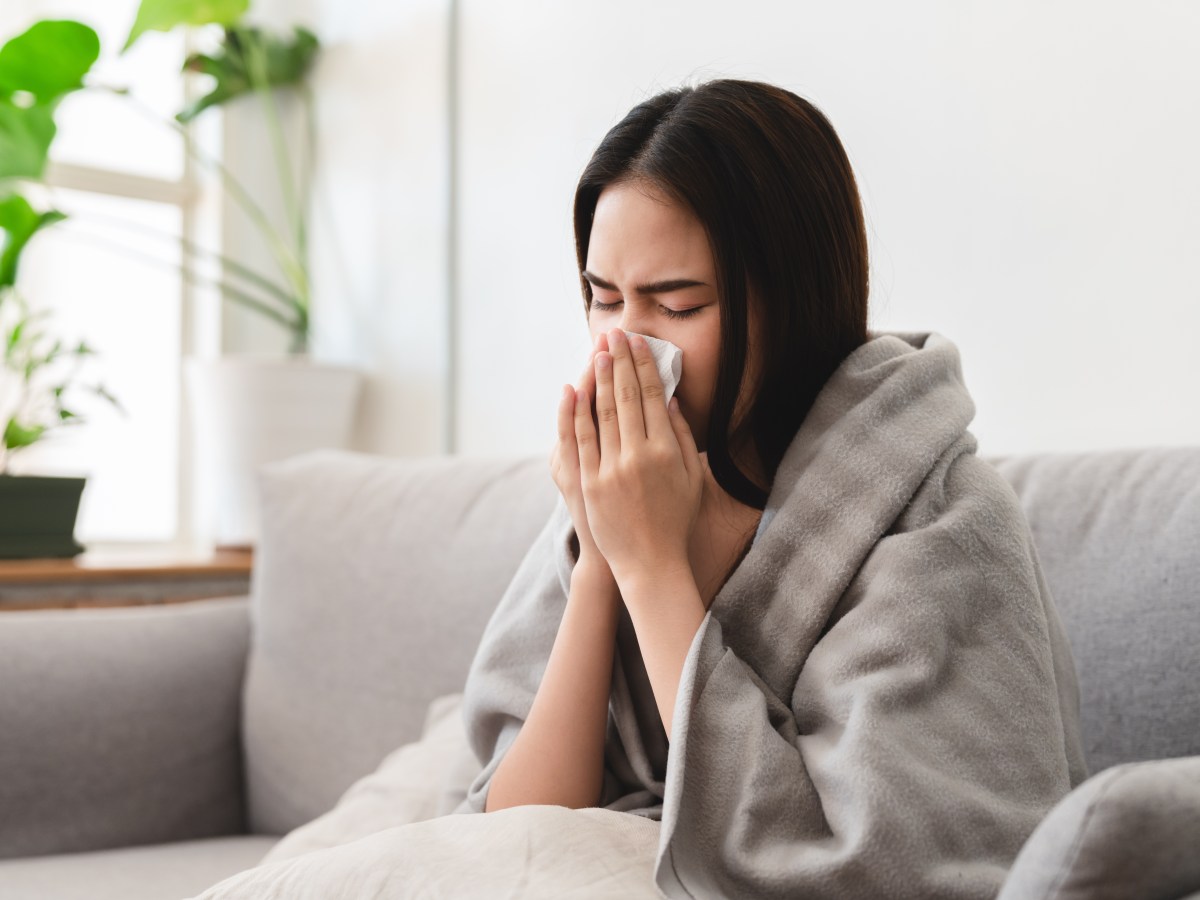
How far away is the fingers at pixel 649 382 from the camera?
3.22ft

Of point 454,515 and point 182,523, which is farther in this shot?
point 182,523

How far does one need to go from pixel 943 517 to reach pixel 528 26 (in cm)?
163

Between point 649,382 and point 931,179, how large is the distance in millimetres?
782

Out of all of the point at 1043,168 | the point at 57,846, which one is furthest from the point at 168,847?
the point at 1043,168

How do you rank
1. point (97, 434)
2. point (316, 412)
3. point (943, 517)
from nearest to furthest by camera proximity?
point (943, 517) < point (316, 412) < point (97, 434)

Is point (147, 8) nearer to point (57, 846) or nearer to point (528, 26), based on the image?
point (528, 26)

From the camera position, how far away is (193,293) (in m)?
3.02

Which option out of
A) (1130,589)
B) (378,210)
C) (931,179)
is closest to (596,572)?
(1130,589)

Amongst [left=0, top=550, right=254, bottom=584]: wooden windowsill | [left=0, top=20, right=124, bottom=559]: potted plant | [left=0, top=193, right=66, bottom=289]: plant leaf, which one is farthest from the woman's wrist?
[left=0, top=193, right=66, bottom=289]: plant leaf

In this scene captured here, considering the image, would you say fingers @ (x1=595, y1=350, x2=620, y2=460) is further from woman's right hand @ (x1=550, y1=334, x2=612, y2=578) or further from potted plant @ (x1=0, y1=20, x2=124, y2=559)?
potted plant @ (x1=0, y1=20, x2=124, y2=559)

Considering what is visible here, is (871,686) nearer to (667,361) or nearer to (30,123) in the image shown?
(667,361)

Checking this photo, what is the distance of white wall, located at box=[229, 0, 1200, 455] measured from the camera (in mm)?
1356

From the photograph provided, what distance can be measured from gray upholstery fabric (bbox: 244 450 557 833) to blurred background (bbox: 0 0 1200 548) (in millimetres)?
545

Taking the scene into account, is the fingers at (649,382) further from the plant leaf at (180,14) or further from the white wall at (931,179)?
the plant leaf at (180,14)
